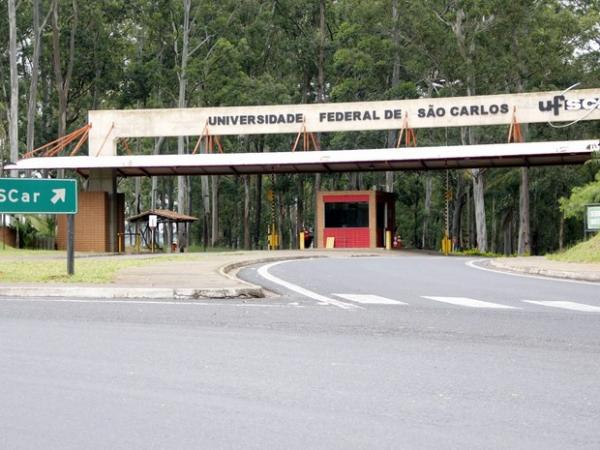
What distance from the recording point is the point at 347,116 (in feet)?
152

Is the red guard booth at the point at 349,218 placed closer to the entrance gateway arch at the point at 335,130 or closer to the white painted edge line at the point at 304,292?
the entrance gateway arch at the point at 335,130

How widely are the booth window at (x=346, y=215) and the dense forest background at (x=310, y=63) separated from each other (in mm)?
10451

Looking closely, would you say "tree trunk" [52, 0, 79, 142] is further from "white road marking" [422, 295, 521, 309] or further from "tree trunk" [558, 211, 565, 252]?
"white road marking" [422, 295, 521, 309]

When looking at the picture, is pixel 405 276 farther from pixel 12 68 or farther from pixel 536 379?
pixel 12 68

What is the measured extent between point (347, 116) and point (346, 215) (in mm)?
5735

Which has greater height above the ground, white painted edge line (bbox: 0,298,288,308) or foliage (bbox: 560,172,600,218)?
foliage (bbox: 560,172,600,218)

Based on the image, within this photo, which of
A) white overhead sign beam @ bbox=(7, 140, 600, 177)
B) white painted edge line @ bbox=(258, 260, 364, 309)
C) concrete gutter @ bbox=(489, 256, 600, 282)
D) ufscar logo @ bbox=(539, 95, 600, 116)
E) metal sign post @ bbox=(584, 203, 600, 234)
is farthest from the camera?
ufscar logo @ bbox=(539, 95, 600, 116)

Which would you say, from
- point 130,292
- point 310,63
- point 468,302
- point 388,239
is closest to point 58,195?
point 130,292

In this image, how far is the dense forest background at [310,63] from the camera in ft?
188

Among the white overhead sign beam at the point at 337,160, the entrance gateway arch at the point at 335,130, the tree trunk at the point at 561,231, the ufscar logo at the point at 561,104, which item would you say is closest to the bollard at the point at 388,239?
the entrance gateway arch at the point at 335,130

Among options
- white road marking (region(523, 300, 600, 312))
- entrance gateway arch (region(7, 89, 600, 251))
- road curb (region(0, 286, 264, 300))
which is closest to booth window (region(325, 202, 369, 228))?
entrance gateway arch (region(7, 89, 600, 251))

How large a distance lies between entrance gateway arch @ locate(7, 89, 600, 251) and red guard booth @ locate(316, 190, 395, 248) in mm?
2106

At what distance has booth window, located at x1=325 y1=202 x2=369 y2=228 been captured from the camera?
163 ft

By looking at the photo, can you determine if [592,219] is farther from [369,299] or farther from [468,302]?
[369,299]
